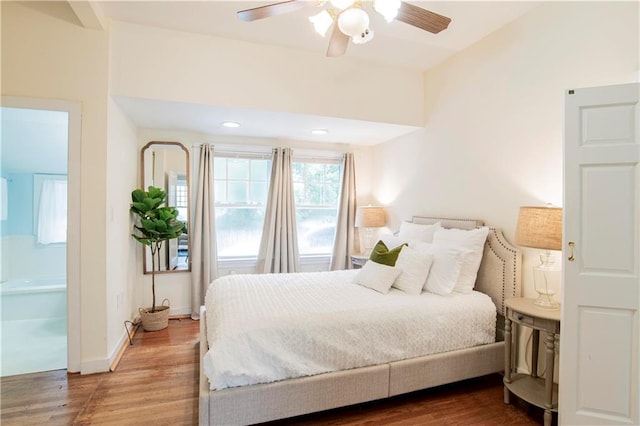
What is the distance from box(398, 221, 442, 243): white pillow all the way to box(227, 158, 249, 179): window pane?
2270 mm

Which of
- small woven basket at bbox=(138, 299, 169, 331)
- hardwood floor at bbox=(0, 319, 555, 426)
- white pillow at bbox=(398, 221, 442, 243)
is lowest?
hardwood floor at bbox=(0, 319, 555, 426)

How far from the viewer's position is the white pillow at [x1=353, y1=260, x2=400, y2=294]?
8.45ft

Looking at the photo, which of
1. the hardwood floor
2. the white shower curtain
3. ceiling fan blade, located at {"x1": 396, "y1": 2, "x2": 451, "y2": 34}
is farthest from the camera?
the white shower curtain

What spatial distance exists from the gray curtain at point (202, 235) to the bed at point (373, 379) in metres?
1.28

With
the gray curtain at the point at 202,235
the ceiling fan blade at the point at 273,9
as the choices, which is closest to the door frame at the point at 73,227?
the gray curtain at the point at 202,235

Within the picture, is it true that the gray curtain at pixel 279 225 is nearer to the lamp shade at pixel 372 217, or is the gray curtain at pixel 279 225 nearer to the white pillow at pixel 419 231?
the lamp shade at pixel 372 217

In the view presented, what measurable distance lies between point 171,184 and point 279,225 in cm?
145

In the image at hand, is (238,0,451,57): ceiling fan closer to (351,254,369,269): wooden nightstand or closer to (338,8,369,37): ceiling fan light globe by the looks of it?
(338,8,369,37): ceiling fan light globe

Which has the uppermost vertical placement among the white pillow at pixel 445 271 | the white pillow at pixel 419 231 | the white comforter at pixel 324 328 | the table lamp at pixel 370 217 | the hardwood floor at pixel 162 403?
the table lamp at pixel 370 217

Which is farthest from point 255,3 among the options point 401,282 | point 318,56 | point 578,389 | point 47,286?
point 47,286

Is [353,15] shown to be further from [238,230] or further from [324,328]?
[238,230]

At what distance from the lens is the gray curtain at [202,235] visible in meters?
3.89

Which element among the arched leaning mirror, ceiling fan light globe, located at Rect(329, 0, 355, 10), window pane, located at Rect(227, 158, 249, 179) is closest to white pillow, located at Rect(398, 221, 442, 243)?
ceiling fan light globe, located at Rect(329, 0, 355, 10)

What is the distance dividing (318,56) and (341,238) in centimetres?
240
